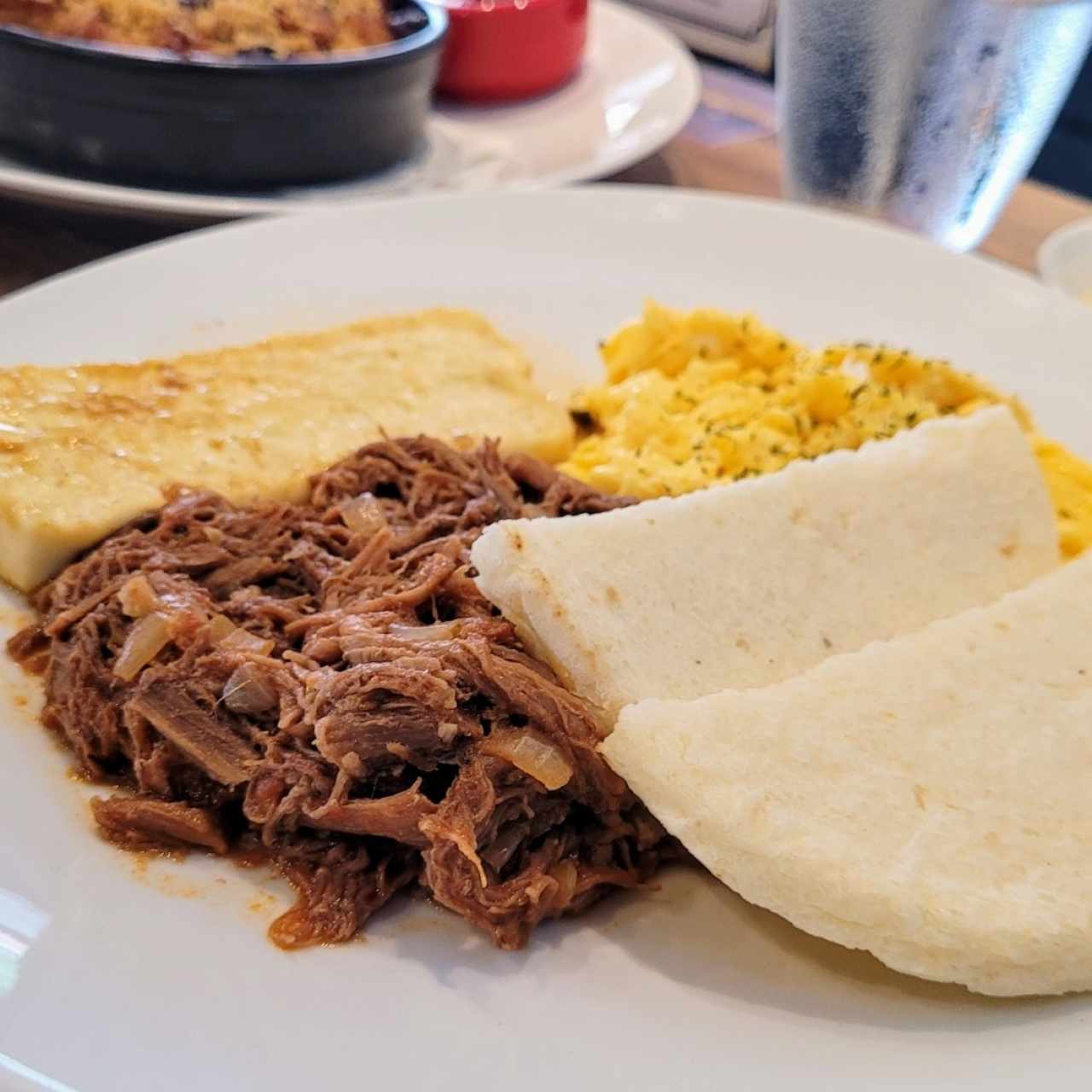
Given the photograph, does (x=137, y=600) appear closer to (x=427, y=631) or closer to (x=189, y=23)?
(x=427, y=631)

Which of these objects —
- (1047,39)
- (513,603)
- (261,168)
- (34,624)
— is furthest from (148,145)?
(1047,39)

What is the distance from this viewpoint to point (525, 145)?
4.45m

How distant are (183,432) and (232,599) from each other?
59 centimetres

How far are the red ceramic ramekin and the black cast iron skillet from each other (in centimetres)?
81

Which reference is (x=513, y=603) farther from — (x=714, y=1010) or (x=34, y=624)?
(x=34, y=624)

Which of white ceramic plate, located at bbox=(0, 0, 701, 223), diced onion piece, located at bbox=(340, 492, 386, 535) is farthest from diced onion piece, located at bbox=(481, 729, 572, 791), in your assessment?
white ceramic plate, located at bbox=(0, 0, 701, 223)

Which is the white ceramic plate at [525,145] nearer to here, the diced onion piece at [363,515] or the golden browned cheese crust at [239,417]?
the golden browned cheese crust at [239,417]

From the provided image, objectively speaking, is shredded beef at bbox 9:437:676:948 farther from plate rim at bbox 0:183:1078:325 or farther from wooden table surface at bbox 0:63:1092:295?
wooden table surface at bbox 0:63:1092:295

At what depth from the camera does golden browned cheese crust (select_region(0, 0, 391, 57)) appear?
367 cm

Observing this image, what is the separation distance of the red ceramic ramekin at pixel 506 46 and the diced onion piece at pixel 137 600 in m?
3.23

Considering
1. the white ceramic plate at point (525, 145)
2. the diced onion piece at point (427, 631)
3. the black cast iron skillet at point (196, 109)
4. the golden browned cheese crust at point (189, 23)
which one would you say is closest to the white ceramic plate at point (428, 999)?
the diced onion piece at point (427, 631)

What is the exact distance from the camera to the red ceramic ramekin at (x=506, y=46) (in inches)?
179

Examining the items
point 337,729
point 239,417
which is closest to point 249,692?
point 337,729

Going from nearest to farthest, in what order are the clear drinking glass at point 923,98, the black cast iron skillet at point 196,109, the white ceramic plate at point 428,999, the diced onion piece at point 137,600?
the white ceramic plate at point 428,999 < the diced onion piece at point 137,600 < the clear drinking glass at point 923,98 < the black cast iron skillet at point 196,109
